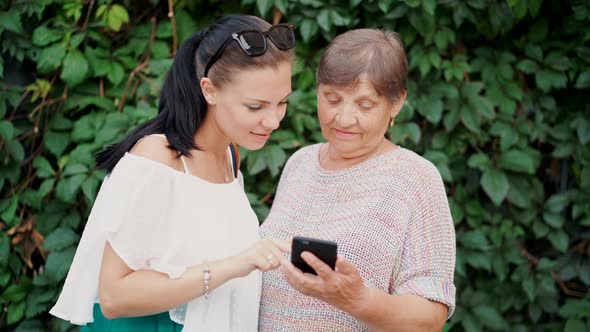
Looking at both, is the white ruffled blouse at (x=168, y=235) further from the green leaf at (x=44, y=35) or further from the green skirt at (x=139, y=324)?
the green leaf at (x=44, y=35)

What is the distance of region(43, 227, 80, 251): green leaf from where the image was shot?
320cm

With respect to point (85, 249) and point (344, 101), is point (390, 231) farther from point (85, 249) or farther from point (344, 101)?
point (85, 249)

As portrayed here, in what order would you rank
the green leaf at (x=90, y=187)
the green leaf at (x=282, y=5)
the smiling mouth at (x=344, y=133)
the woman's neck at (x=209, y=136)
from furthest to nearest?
the green leaf at (x=282, y=5) → the green leaf at (x=90, y=187) → the smiling mouth at (x=344, y=133) → the woman's neck at (x=209, y=136)

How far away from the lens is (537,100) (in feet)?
12.2

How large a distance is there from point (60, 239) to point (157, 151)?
1533 millimetres

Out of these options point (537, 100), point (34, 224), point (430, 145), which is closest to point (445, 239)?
point (430, 145)

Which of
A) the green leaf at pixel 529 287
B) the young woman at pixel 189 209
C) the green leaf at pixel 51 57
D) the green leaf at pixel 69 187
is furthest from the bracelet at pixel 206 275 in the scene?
the green leaf at pixel 529 287

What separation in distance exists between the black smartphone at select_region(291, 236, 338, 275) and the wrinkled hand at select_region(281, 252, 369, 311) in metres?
0.01

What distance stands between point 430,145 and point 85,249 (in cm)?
214

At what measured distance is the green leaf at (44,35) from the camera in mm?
3301

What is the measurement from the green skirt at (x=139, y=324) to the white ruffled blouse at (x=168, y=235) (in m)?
0.04

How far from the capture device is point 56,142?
134 inches

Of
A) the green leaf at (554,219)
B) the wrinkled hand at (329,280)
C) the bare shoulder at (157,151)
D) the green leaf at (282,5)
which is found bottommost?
the green leaf at (554,219)

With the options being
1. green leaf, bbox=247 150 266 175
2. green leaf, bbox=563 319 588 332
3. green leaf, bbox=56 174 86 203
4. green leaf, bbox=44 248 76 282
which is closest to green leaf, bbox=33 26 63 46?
green leaf, bbox=56 174 86 203
